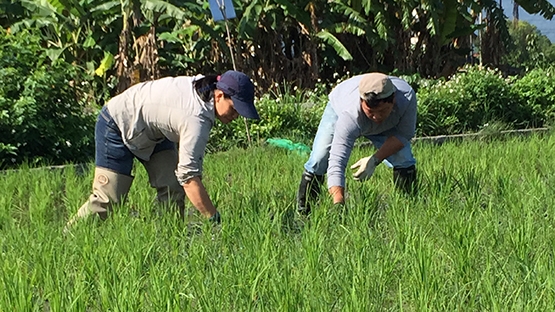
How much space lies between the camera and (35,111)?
5.36 m

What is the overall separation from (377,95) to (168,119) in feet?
3.07

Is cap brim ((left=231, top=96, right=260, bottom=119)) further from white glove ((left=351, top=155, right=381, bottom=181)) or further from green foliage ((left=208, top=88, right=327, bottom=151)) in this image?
green foliage ((left=208, top=88, right=327, bottom=151))

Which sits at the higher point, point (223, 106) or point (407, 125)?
point (223, 106)

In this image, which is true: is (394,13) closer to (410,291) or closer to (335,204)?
(335,204)

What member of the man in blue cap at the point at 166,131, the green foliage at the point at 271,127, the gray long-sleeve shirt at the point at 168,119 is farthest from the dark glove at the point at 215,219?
the green foliage at the point at 271,127

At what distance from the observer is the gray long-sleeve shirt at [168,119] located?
106 inches

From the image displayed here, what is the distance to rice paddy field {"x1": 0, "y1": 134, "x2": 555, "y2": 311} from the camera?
1.95 m

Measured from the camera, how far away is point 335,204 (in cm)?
300

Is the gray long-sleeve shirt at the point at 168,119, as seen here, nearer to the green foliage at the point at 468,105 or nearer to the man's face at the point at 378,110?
the man's face at the point at 378,110

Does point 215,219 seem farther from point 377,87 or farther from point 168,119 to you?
point 377,87

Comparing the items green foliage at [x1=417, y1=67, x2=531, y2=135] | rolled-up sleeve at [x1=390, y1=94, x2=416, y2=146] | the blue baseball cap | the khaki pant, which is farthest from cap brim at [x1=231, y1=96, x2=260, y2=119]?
green foliage at [x1=417, y1=67, x2=531, y2=135]

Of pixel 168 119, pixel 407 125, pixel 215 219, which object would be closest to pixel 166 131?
pixel 168 119

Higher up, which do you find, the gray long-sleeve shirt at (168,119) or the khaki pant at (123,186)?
the gray long-sleeve shirt at (168,119)

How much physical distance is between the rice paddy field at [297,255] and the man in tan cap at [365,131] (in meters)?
0.14
